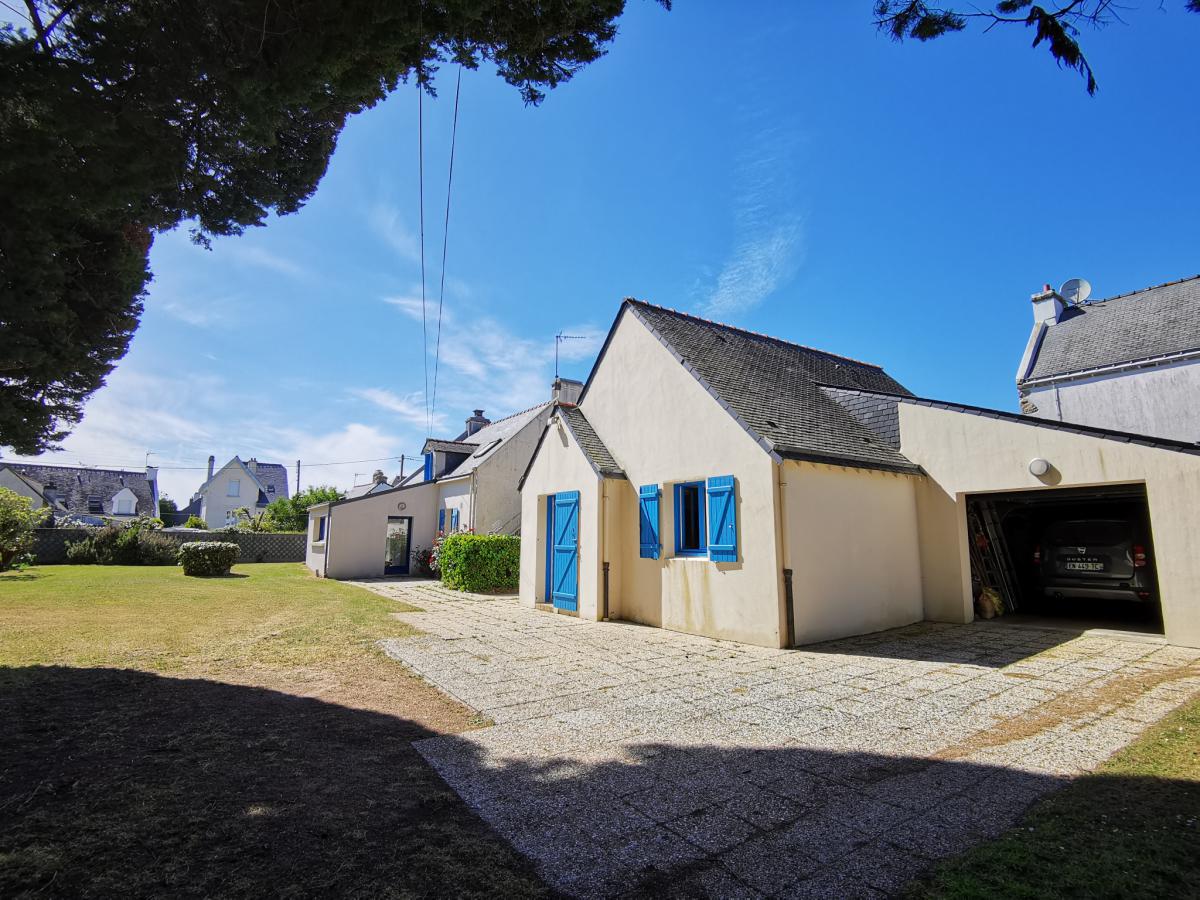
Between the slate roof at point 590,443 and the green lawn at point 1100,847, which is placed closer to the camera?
the green lawn at point 1100,847

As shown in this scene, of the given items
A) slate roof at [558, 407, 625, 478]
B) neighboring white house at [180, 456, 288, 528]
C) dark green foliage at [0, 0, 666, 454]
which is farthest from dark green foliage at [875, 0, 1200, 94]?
neighboring white house at [180, 456, 288, 528]

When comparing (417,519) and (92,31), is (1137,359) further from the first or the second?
(417,519)

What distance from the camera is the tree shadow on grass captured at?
7.60 feet

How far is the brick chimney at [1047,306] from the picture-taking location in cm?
1725

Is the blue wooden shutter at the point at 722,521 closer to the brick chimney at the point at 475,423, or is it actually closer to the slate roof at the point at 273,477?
the brick chimney at the point at 475,423

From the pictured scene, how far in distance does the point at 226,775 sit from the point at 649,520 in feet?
23.6

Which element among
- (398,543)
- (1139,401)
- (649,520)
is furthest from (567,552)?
(1139,401)

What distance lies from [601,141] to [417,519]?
16176mm

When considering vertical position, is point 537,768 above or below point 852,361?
below

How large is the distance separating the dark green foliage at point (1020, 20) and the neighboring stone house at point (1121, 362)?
47.0 feet

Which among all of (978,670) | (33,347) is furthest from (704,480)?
(33,347)

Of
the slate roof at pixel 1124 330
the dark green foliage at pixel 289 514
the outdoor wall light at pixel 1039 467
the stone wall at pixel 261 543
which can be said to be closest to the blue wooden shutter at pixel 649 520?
the outdoor wall light at pixel 1039 467

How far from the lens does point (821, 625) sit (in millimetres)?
7977

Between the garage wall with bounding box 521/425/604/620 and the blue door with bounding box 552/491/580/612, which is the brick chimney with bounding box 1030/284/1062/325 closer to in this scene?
the garage wall with bounding box 521/425/604/620
